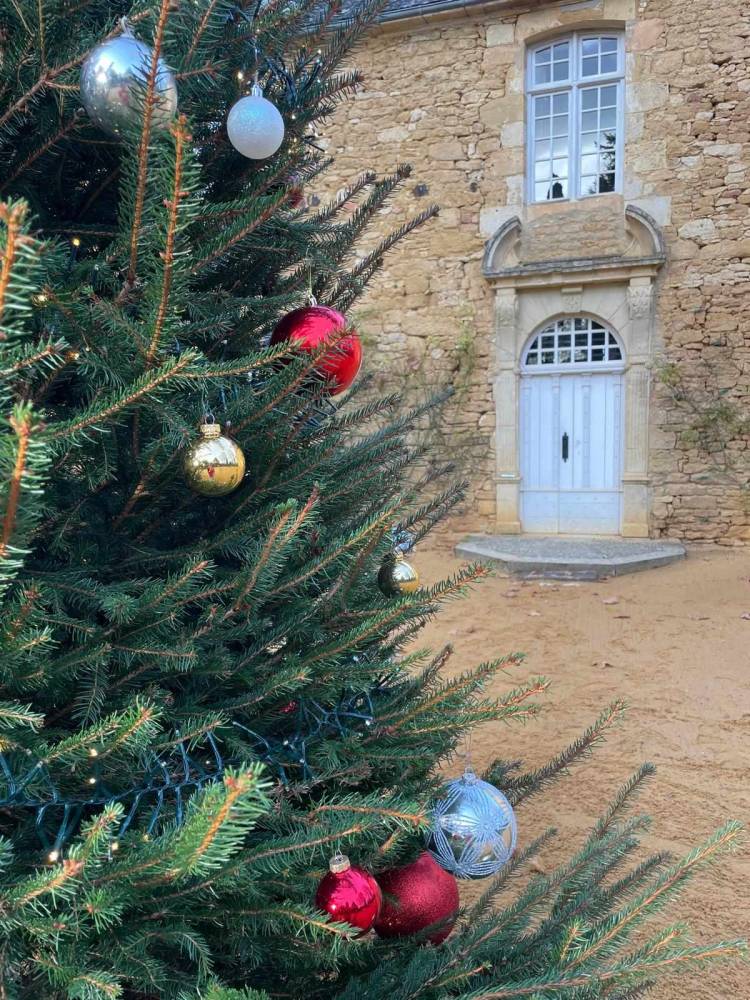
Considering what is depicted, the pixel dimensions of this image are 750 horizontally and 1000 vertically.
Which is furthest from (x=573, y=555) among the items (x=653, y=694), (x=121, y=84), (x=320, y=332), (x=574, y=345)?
(x=121, y=84)

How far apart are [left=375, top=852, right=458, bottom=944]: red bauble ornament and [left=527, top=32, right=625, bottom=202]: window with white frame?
28.5ft

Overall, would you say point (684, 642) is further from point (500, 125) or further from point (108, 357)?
point (500, 125)

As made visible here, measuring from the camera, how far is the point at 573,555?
7.91m

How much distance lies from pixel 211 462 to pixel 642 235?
8469mm

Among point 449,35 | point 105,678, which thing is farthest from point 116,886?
point 449,35

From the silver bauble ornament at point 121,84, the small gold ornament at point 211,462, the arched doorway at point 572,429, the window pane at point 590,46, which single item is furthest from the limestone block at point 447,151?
the small gold ornament at point 211,462

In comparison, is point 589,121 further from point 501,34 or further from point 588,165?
point 501,34

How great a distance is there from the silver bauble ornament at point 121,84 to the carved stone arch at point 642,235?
829 cm

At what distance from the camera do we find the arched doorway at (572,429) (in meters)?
8.71

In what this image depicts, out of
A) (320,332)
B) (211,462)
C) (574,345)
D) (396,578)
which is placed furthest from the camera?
(574,345)

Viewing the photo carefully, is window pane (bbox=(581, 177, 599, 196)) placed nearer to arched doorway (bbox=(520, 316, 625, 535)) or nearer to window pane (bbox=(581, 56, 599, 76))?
window pane (bbox=(581, 56, 599, 76))

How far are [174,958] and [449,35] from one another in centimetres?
993

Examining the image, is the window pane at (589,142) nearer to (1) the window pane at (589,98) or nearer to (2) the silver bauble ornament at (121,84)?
(1) the window pane at (589,98)

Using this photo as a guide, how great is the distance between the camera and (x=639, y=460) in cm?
844
